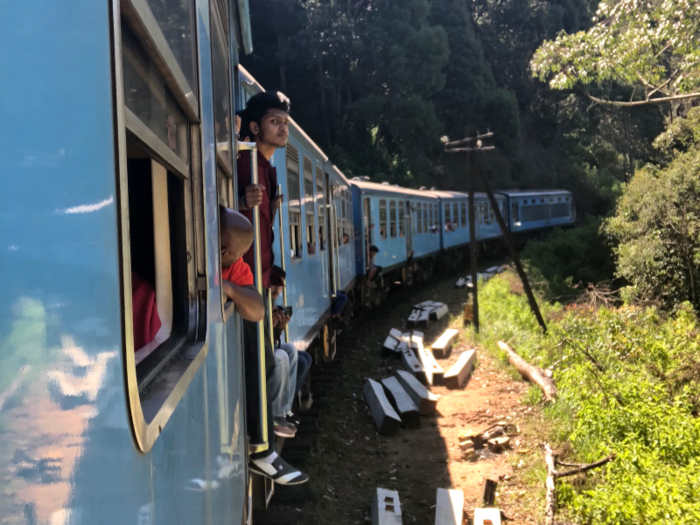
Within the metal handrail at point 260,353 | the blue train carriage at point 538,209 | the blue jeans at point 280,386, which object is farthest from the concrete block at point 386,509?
the blue train carriage at point 538,209

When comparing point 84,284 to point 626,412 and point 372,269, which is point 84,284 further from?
point 372,269

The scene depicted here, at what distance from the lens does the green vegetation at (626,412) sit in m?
4.82

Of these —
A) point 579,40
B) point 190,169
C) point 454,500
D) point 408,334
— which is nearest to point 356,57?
point 579,40

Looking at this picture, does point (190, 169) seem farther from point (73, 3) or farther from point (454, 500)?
point (454, 500)

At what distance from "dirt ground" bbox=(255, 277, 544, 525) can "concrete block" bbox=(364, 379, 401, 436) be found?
9 cm

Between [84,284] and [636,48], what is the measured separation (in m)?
13.2

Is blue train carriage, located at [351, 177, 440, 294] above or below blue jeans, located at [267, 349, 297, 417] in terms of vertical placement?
above

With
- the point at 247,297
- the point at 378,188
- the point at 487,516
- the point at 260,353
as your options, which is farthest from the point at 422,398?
the point at 378,188

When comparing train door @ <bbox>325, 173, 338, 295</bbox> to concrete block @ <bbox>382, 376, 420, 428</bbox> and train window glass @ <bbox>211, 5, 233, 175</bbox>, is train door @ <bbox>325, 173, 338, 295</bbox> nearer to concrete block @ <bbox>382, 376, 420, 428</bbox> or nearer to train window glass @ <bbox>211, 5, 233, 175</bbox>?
concrete block @ <bbox>382, 376, 420, 428</bbox>

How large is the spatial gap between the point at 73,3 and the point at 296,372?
13.7ft

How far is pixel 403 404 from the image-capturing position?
8.58m

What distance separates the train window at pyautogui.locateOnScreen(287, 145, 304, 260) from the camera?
6.32 m

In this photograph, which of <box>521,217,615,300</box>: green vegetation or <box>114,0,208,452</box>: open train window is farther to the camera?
<box>521,217,615,300</box>: green vegetation

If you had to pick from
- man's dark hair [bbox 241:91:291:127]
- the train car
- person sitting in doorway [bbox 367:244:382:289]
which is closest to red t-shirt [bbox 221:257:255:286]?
man's dark hair [bbox 241:91:291:127]
